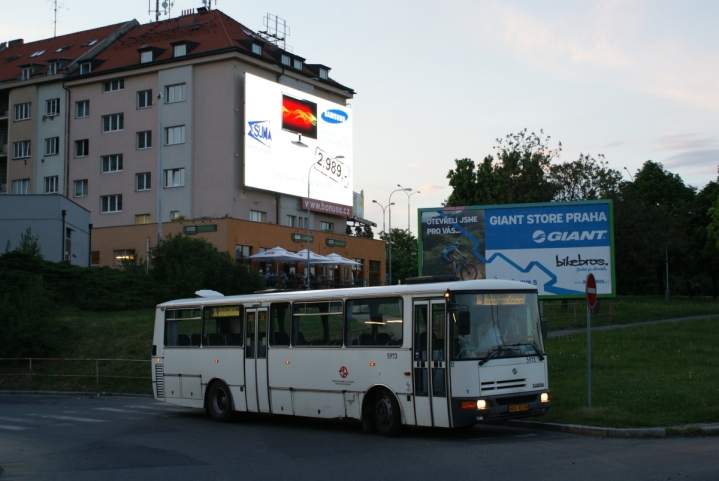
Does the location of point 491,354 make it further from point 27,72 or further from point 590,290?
point 27,72

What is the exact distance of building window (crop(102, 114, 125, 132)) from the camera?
68.1m

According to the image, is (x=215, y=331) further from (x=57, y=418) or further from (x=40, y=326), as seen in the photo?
(x=40, y=326)

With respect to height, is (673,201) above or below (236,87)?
below

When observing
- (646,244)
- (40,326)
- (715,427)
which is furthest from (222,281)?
(715,427)

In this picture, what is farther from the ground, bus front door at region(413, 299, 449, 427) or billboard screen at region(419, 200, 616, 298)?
billboard screen at region(419, 200, 616, 298)

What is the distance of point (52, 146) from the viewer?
7162 cm

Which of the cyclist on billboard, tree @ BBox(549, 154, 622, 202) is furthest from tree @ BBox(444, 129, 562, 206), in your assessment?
the cyclist on billboard

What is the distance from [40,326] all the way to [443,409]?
2225 centimetres

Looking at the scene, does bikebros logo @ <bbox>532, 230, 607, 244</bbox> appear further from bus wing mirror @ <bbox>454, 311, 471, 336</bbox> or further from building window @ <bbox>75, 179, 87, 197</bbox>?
building window @ <bbox>75, 179, 87, 197</bbox>

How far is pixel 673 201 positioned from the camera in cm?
8206

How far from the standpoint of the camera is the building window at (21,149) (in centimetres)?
7388

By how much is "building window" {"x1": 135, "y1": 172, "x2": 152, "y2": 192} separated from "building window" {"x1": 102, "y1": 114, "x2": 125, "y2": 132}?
15.0ft

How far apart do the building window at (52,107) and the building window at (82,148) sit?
12.3 ft

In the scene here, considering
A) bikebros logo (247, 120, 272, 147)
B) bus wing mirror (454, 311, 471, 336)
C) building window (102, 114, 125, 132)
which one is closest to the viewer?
bus wing mirror (454, 311, 471, 336)
